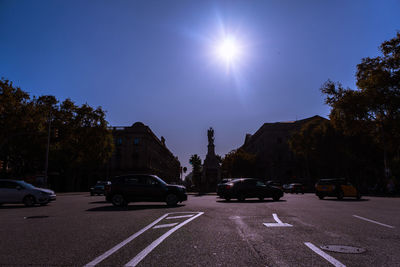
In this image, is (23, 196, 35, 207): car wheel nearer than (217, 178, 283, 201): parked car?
Yes

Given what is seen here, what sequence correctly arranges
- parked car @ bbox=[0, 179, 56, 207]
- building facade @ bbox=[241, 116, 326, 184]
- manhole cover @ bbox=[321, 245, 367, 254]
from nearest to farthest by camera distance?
manhole cover @ bbox=[321, 245, 367, 254]
parked car @ bbox=[0, 179, 56, 207]
building facade @ bbox=[241, 116, 326, 184]

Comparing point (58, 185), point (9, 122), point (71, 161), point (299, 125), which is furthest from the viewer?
point (299, 125)

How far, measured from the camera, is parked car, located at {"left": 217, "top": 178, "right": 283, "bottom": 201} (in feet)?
64.6

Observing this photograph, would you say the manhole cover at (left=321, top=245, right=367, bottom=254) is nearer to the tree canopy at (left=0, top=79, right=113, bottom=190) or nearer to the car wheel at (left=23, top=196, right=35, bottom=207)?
the car wheel at (left=23, top=196, right=35, bottom=207)

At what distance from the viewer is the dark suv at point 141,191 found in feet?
49.3

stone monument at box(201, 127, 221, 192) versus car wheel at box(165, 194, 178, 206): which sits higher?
stone monument at box(201, 127, 221, 192)

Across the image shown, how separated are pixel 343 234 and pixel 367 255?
2.03 meters

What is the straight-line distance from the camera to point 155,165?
276 feet

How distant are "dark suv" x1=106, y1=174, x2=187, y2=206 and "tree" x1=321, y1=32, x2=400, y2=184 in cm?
2226

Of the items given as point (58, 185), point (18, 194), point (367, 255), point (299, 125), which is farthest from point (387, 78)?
point (58, 185)

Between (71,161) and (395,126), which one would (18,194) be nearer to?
(395,126)

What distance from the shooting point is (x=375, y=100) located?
27.9 m

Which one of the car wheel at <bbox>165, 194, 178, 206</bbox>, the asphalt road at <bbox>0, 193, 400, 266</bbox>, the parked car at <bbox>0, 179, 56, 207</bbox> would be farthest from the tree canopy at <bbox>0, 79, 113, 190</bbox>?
the asphalt road at <bbox>0, 193, 400, 266</bbox>

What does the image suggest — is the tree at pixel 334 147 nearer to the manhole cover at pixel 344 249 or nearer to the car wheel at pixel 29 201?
the car wheel at pixel 29 201
